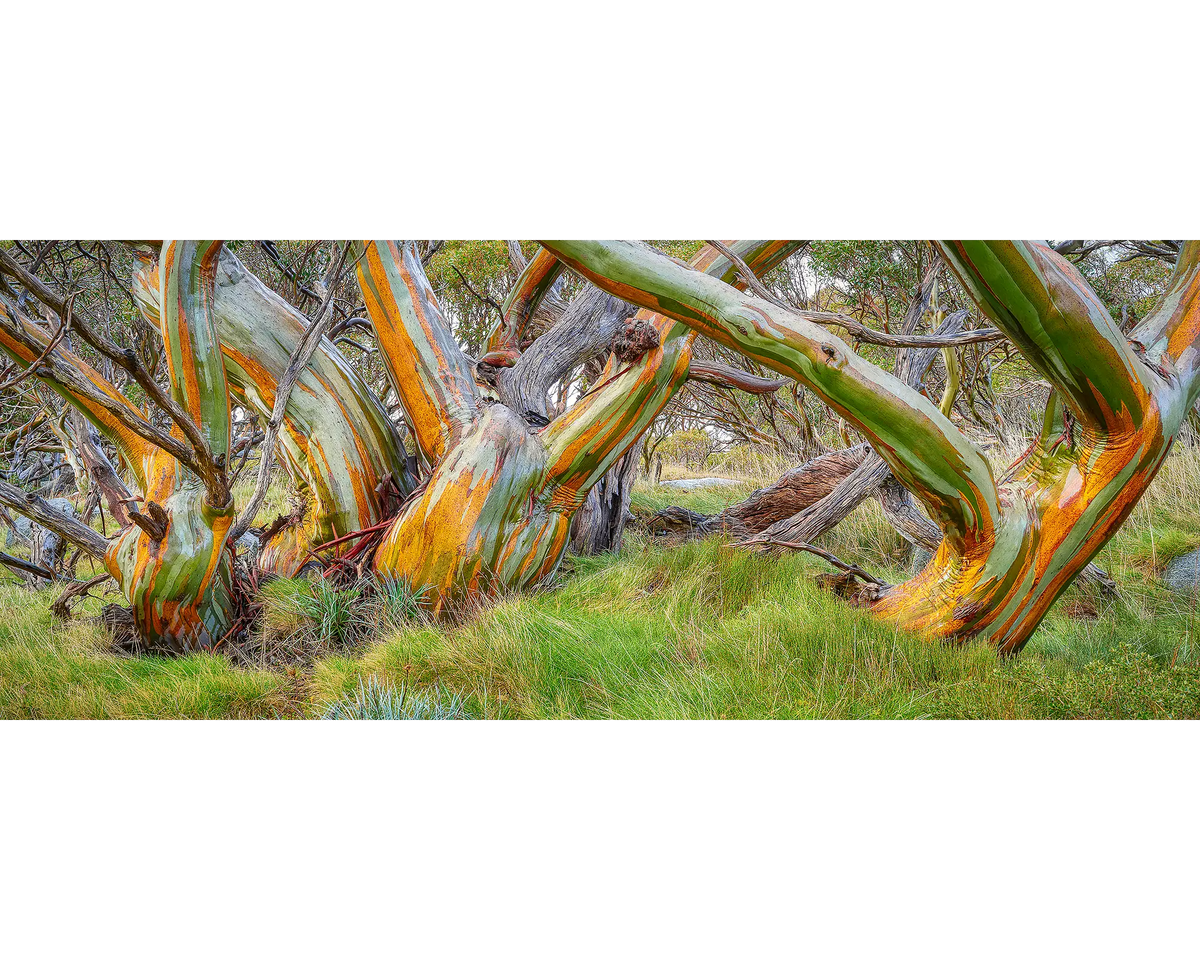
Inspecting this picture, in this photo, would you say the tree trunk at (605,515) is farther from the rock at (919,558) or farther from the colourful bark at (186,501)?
the colourful bark at (186,501)

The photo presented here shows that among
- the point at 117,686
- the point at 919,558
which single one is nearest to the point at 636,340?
the point at 919,558

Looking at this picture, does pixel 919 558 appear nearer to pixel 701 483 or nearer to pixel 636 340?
pixel 636 340

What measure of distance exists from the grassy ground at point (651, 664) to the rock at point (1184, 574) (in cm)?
19

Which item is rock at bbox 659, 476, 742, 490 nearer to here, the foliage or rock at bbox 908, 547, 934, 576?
rock at bbox 908, 547, 934, 576

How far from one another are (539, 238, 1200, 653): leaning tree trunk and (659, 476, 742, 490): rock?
5602mm

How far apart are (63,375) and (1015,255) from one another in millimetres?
3647

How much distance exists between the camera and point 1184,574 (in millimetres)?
4273

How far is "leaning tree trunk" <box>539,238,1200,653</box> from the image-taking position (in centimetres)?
249

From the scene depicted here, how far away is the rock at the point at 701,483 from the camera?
8648 millimetres

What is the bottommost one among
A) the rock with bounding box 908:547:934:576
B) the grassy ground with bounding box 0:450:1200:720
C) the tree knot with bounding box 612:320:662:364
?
the rock with bounding box 908:547:934:576

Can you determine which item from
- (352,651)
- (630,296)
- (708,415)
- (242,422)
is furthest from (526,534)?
(708,415)

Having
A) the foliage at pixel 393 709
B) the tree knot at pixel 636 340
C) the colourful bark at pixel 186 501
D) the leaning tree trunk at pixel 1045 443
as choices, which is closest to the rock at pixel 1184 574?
the leaning tree trunk at pixel 1045 443

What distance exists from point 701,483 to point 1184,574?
5.33 m

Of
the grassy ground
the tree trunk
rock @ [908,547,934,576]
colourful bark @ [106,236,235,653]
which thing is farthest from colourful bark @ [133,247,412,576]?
rock @ [908,547,934,576]
